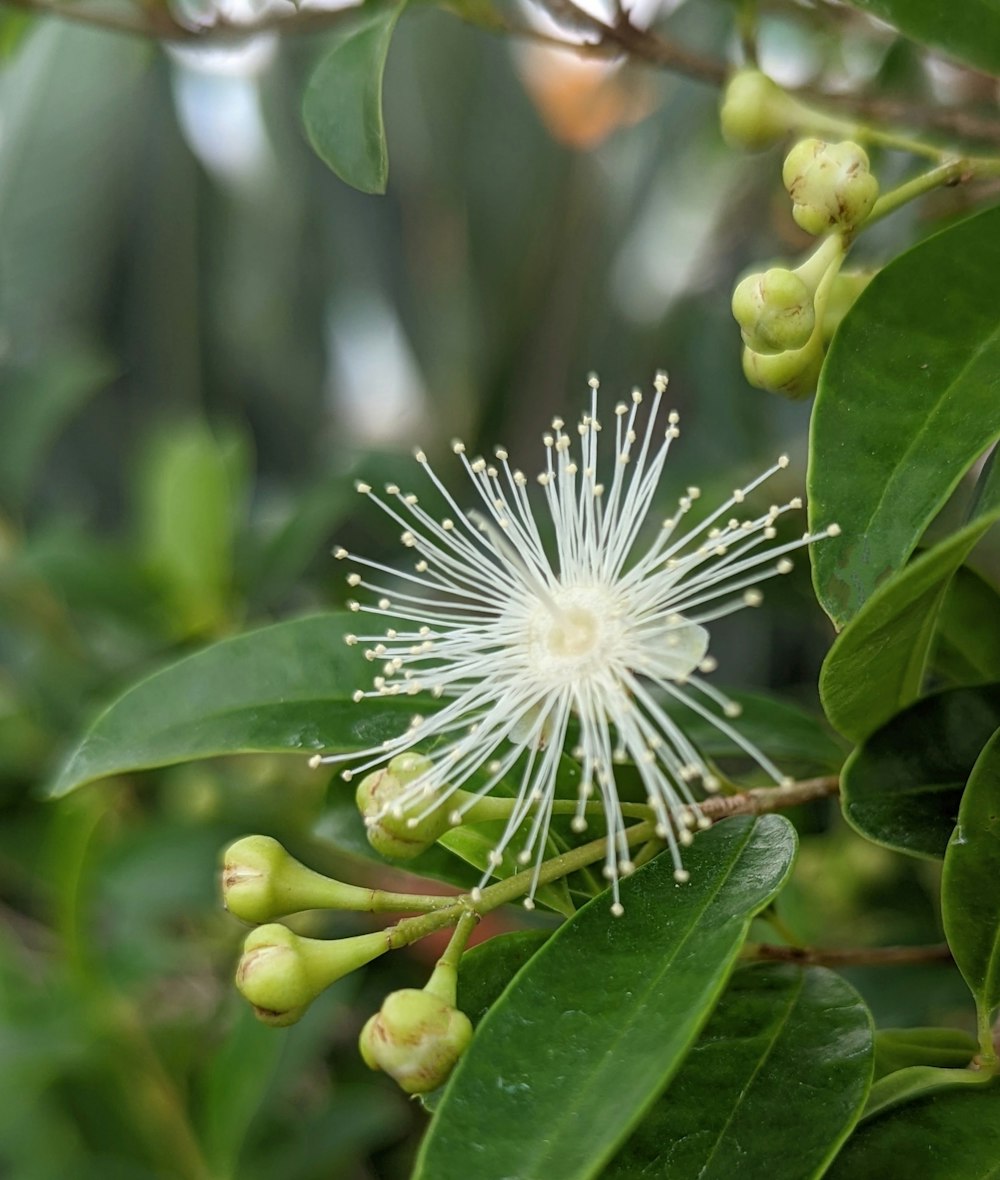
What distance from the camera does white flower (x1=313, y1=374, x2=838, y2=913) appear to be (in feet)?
2.25

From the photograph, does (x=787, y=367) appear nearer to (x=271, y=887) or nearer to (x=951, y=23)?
(x=951, y=23)

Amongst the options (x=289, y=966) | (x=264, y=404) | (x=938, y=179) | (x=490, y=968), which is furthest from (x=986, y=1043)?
(x=264, y=404)

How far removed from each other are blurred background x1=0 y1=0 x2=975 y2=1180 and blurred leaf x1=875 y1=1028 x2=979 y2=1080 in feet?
1.26

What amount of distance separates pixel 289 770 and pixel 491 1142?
1.02 m

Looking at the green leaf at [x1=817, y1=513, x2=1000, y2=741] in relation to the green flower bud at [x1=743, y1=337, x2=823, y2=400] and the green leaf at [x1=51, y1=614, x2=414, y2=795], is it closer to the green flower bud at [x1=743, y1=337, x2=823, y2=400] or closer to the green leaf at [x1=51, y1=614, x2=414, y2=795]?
the green flower bud at [x1=743, y1=337, x2=823, y2=400]

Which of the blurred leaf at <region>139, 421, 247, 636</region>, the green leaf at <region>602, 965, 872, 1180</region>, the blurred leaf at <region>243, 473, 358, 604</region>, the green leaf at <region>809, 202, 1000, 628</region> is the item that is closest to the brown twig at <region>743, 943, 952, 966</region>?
the green leaf at <region>602, 965, 872, 1180</region>

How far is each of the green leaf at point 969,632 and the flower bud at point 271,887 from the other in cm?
42

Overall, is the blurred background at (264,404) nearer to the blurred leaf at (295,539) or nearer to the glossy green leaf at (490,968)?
the blurred leaf at (295,539)

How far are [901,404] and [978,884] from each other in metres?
0.26

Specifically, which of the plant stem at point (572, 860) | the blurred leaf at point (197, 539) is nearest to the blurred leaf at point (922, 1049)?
the plant stem at point (572, 860)

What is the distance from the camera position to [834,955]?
776 mm

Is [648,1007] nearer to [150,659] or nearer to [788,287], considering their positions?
[788,287]

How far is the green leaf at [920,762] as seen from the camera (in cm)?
71

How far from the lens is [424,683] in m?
0.75
